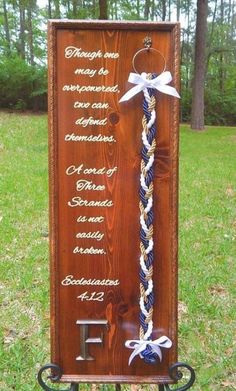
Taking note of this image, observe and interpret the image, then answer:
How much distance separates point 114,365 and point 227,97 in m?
Answer: 19.6

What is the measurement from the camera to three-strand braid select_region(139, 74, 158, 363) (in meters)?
1.48

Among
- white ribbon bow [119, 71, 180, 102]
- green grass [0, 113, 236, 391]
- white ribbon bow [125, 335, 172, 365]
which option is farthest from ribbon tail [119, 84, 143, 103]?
green grass [0, 113, 236, 391]

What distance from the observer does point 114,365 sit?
1.61 meters

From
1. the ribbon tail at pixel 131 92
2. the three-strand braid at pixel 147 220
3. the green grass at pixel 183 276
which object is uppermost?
the ribbon tail at pixel 131 92

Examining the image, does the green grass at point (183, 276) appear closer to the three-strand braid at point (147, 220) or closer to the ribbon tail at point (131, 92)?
the three-strand braid at point (147, 220)

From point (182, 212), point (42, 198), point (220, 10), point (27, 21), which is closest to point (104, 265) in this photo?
point (182, 212)

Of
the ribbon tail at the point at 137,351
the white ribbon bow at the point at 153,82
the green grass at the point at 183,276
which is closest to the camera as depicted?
the white ribbon bow at the point at 153,82

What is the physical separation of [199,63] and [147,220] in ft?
43.3

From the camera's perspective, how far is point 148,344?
5.11ft

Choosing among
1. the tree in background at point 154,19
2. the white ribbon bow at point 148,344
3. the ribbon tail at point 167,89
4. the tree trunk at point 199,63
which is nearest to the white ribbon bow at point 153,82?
the ribbon tail at point 167,89

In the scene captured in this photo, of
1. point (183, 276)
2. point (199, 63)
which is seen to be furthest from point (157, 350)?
point (199, 63)

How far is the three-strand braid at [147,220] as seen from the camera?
1.48 meters

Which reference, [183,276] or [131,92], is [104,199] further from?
[183,276]

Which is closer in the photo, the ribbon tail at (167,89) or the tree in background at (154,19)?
the ribbon tail at (167,89)
